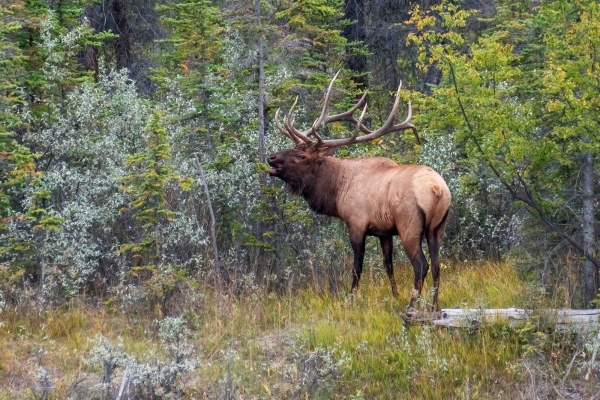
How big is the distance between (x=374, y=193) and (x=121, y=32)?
11.4 metres

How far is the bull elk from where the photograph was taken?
902cm

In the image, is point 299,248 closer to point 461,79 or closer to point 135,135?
point 135,135

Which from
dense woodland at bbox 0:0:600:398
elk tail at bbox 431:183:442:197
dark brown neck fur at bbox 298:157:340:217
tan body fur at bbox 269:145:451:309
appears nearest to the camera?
dense woodland at bbox 0:0:600:398

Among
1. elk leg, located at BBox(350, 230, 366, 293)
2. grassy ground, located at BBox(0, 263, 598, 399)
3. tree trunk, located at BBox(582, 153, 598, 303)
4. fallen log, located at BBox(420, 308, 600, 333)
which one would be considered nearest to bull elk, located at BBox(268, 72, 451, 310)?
elk leg, located at BBox(350, 230, 366, 293)

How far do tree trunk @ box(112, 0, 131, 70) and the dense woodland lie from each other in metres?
4.14

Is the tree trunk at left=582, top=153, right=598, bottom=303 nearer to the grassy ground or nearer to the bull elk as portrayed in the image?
the grassy ground

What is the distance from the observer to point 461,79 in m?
8.35

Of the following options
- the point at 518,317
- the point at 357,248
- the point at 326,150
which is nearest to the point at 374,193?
the point at 357,248

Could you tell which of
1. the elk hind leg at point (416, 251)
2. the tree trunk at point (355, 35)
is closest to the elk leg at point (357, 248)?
the elk hind leg at point (416, 251)

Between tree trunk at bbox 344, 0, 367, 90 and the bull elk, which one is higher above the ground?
tree trunk at bbox 344, 0, 367, 90

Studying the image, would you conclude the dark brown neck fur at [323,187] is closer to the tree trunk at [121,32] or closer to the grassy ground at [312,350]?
the grassy ground at [312,350]

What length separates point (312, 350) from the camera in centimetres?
847

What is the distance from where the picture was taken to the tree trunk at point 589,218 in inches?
332

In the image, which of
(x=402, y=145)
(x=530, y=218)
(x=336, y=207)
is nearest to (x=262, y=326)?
(x=336, y=207)
